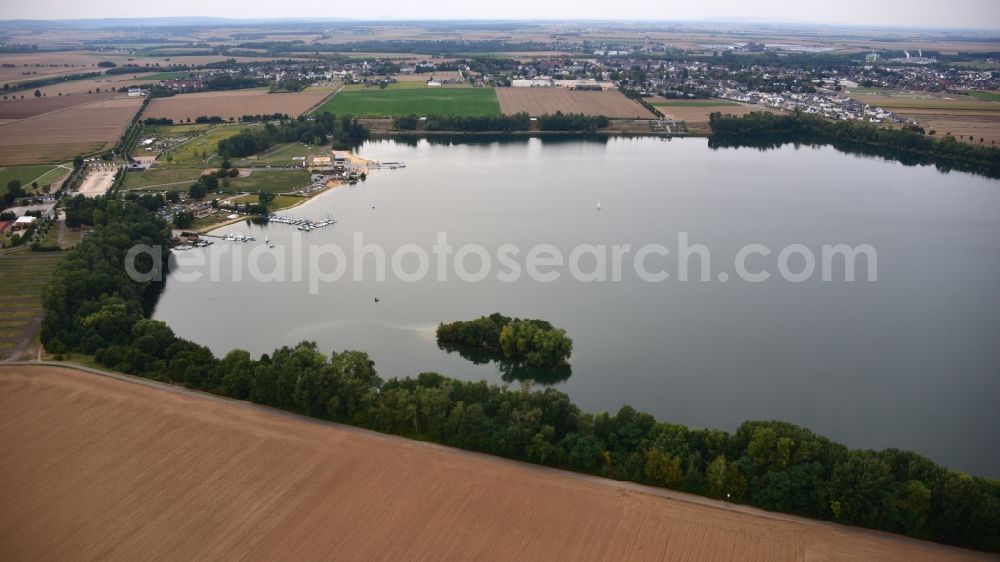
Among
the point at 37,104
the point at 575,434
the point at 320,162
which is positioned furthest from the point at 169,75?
the point at 575,434

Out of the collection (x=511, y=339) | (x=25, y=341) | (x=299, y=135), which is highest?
(x=299, y=135)

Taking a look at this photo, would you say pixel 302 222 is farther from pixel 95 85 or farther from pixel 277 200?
pixel 95 85

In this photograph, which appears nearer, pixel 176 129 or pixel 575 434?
pixel 575 434

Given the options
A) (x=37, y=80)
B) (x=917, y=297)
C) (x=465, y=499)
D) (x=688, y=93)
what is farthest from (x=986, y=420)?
(x=37, y=80)

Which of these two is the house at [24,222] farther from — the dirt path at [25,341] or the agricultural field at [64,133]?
the agricultural field at [64,133]

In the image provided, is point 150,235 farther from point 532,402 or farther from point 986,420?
point 986,420

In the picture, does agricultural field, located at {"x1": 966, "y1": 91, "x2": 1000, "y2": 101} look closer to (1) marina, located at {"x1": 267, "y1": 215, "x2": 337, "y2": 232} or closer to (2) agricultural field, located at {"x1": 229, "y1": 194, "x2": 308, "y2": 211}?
(1) marina, located at {"x1": 267, "y1": 215, "x2": 337, "y2": 232}
